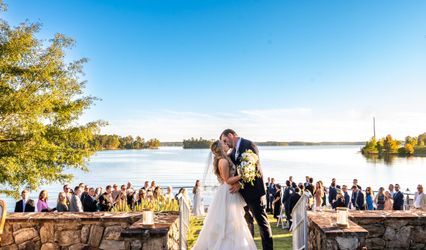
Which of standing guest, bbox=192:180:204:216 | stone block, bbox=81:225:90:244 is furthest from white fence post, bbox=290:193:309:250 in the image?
standing guest, bbox=192:180:204:216

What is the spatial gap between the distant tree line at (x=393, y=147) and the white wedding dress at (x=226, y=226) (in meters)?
141

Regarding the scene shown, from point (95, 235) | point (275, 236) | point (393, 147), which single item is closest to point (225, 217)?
point (95, 235)

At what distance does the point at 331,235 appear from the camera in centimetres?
507

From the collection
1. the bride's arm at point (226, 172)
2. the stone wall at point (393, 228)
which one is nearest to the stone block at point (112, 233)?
the bride's arm at point (226, 172)

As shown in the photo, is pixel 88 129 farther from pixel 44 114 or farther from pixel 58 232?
pixel 58 232

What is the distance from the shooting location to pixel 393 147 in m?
136

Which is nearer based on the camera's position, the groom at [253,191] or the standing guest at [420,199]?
the groom at [253,191]

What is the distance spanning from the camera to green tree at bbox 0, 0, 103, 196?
1644cm

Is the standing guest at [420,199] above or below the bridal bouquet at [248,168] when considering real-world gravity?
below

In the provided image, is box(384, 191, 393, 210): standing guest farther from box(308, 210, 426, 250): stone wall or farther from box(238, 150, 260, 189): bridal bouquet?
box(238, 150, 260, 189): bridal bouquet

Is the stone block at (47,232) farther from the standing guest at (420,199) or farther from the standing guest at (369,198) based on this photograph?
the standing guest at (420,199)

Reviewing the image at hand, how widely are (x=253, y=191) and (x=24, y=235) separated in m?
3.46

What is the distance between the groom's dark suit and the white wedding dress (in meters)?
0.18

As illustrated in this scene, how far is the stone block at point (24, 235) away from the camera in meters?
6.28
